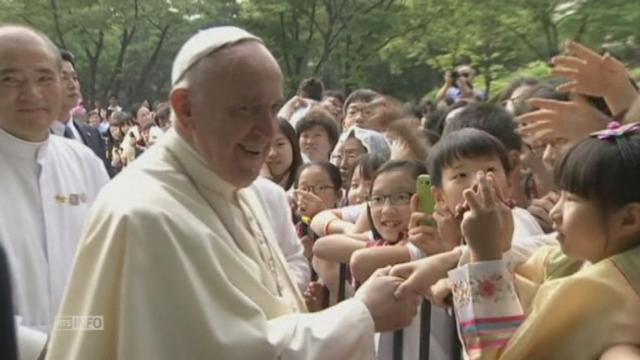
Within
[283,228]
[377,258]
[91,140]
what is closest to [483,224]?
[377,258]

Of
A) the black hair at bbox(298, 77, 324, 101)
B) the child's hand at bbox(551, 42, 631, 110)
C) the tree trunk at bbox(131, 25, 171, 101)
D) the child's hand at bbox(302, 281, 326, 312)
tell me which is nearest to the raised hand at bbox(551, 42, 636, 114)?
the child's hand at bbox(551, 42, 631, 110)

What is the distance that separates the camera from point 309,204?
16.3 ft

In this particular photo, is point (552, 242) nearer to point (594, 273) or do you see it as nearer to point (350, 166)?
point (594, 273)

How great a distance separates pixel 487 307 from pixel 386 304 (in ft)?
1.30

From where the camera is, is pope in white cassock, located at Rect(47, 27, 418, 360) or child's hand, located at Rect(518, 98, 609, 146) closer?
pope in white cassock, located at Rect(47, 27, 418, 360)

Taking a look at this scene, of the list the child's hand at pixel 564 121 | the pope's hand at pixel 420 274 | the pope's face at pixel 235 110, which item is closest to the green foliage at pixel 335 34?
the child's hand at pixel 564 121

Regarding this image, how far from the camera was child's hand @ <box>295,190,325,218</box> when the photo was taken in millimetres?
4949

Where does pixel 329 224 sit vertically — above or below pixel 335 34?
above

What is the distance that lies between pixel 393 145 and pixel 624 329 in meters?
3.08

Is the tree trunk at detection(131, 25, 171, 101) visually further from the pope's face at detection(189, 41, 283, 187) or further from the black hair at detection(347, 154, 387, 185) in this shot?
the pope's face at detection(189, 41, 283, 187)

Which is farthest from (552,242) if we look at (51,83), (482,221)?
(51,83)

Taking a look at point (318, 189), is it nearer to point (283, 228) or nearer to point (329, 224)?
point (329, 224)

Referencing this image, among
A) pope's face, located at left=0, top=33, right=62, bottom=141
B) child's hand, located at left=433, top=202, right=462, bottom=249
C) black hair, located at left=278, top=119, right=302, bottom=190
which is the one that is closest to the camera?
child's hand, located at left=433, top=202, right=462, bottom=249

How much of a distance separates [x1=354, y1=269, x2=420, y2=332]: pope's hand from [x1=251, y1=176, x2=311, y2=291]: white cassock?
141cm
